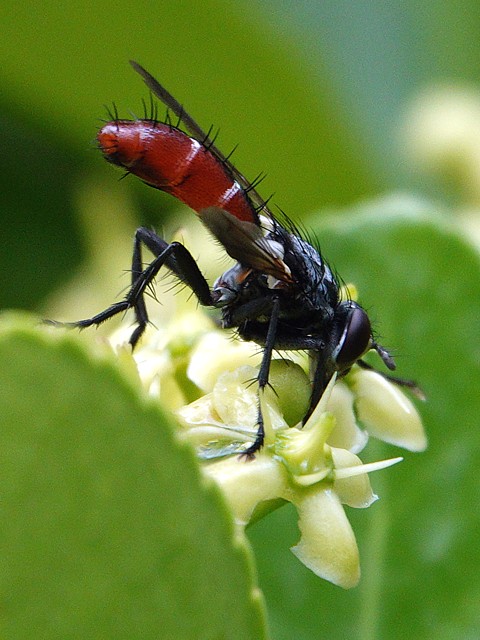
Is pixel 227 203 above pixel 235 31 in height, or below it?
above

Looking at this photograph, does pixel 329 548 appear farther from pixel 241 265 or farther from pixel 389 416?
pixel 241 265

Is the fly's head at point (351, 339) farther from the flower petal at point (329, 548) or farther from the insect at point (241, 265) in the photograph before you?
the flower petal at point (329, 548)

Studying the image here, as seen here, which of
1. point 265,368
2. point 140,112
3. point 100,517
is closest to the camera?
point 100,517

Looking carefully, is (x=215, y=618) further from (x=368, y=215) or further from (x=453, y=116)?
(x=453, y=116)

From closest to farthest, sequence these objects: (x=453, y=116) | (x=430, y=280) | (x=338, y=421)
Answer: (x=338, y=421) → (x=430, y=280) → (x=453, y=116)

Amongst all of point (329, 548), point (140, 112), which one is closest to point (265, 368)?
point (329, 548)

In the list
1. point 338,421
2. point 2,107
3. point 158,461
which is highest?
point 158,461

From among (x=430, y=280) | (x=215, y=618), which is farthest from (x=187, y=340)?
(x=215, y=618)

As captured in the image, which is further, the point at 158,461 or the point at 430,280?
the point at 430,280

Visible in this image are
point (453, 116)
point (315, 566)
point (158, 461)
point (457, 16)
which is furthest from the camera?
point (457, 16)
